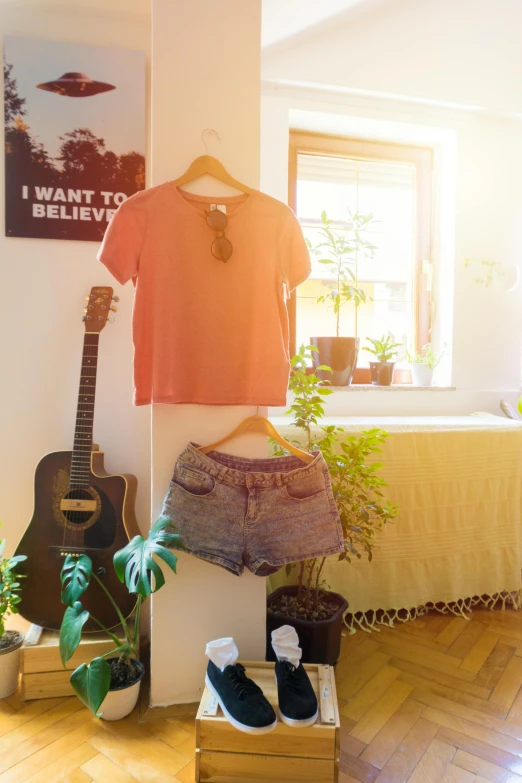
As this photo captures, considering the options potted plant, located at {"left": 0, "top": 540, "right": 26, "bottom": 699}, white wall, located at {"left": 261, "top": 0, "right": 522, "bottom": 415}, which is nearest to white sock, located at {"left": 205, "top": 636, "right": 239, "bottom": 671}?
potted plant, located at {"left": 0, "top": 540, "right": 26, "bottom": 699}

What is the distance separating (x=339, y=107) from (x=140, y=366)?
1.71m

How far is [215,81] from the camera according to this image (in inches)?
54.9

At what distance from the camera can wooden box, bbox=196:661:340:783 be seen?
1125 millimetres

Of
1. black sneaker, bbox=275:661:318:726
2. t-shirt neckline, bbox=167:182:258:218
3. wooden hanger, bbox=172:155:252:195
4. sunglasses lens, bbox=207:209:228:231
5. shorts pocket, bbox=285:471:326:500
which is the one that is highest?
wooden hanger, bbox=172:155:252:195

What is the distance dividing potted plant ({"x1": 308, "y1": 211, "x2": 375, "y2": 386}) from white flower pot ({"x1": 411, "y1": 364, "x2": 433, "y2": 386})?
365mm

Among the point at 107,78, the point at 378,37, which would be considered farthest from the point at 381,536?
the point at 378,37

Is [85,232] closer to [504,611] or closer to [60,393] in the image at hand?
[60,393]

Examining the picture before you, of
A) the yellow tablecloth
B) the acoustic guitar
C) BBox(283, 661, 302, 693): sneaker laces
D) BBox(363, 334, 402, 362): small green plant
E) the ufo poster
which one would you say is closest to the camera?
BBox(283, 661, 302, 693): sneaker laces

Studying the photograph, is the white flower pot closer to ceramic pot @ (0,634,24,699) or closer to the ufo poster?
the ufo poster

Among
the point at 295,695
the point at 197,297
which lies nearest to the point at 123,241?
the point at 197,297

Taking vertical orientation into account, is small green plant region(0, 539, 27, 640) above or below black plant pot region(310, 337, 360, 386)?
below

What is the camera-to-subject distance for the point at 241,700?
1136 millimetres

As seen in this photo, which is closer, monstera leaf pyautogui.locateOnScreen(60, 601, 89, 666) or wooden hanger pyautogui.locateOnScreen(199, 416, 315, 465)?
monstera leaf pyautogui.locateOnScreen(60, 601, 89, 666)

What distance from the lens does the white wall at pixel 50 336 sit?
5.48 ft
